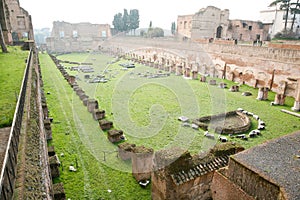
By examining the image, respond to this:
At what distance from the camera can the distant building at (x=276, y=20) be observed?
38.7 m

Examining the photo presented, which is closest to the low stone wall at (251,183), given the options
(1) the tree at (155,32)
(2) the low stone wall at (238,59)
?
(2) the low stone wall at (238,59)

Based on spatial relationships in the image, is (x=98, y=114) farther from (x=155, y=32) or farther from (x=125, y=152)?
(x=155, y=32)

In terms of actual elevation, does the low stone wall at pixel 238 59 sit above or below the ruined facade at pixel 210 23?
below

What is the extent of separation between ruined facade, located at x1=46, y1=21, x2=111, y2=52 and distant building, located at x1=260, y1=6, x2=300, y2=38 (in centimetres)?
3726

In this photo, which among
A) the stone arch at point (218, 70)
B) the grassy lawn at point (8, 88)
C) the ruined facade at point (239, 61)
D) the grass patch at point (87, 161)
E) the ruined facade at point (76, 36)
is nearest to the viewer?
the grassy lawn at point (8, 88)

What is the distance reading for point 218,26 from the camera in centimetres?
3988

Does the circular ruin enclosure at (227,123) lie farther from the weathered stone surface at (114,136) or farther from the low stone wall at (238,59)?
the low stone wall at (238,59)

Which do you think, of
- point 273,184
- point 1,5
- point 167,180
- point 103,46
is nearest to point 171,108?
point 167,180

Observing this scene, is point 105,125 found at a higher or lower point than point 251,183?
lower

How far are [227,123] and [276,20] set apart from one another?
3721cm

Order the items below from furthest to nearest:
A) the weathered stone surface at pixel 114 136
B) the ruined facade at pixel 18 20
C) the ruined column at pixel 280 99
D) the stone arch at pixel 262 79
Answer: the ruined facade at pixel 18 20 < the stone arch at pixel 262 79 < the ruined column at pixel 280 99 < the weathered stone surface at pixel 114 136

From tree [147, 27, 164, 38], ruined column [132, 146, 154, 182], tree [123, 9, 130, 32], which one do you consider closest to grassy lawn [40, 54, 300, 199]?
ruined column [132, 146, 154, 182]

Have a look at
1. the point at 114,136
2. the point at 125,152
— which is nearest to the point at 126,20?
the point at 114,136

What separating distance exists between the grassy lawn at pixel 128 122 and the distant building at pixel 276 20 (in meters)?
27.2
